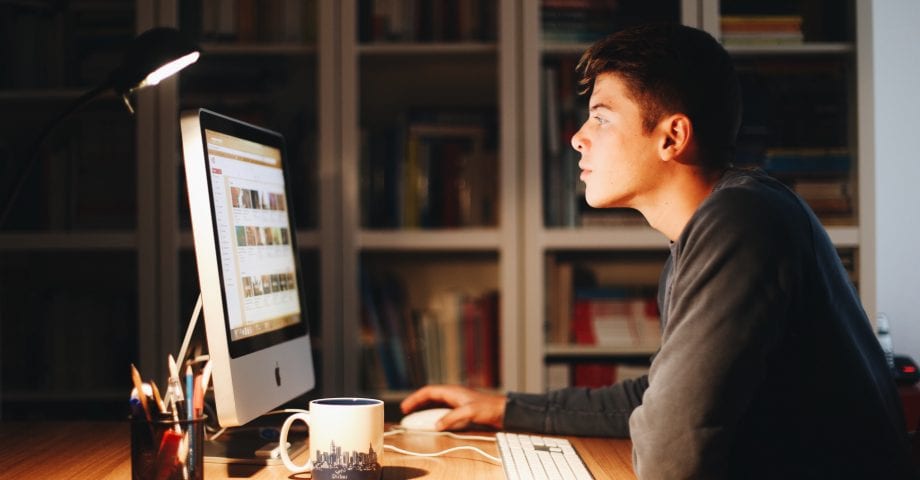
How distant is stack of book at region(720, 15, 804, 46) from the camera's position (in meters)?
2.37

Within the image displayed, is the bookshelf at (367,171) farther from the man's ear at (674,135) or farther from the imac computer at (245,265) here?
the man's ear at (674,135)

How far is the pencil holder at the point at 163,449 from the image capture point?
98cm

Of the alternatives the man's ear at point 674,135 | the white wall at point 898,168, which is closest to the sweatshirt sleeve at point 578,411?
the man's ear at point 674,135

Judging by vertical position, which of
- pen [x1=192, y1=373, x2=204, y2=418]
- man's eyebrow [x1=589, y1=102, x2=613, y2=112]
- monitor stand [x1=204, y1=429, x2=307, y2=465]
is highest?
man's eyebrow [x1=589, y1=102, x2=613, y2=112]

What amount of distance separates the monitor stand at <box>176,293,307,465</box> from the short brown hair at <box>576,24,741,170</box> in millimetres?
715

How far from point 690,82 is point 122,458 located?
0.99 metres

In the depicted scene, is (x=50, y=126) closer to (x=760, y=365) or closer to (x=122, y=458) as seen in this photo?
(x=122, y=458)

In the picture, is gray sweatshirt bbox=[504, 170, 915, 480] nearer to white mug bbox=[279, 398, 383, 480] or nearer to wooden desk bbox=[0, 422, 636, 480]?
wooden desk bbox=[0, 422, 636, 480]

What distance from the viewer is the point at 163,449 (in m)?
0.98

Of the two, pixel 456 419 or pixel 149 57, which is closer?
pixel 149 57

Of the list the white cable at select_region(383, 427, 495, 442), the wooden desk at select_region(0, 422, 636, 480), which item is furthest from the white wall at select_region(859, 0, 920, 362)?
the white cable at select_region(383, 427, 495, 442)

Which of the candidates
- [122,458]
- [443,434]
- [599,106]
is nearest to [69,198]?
[122,458]

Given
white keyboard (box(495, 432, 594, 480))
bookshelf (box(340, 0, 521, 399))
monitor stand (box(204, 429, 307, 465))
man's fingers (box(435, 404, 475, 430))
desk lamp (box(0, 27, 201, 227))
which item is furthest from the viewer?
bookshelf (box(340, 0, 521, 399))

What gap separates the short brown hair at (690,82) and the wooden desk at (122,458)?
1.54ft
